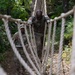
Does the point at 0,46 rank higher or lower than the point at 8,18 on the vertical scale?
lower

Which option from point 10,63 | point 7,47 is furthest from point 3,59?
point 7,47

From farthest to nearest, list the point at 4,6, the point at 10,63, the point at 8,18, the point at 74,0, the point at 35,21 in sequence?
1. the point at 74,0
2. the point at 4,6
3. the point at 10,63
4. the point at 35,21
5. the point at 8,18

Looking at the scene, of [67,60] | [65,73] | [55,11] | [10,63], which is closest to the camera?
[65,73]

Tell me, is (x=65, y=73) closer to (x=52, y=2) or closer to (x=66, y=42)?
(x=66, y=42)

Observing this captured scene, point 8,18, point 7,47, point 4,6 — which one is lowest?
point 7,47

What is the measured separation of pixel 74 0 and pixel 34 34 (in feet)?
16.5

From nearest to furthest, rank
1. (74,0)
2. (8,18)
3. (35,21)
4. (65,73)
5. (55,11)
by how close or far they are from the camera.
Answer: (8,18)
(35,21)
(65,73)
(74,0)
(55,11)

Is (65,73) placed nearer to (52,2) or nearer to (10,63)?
(10,63)

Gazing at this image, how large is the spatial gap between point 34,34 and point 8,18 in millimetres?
1698

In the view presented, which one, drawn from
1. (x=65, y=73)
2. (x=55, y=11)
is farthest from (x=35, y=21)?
(x=55, y=11)

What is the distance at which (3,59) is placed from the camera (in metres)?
7.94

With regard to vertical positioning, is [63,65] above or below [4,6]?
below

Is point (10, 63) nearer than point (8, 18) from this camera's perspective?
No

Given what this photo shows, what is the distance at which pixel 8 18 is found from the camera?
3.70 metres
